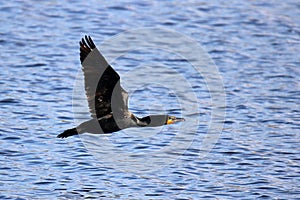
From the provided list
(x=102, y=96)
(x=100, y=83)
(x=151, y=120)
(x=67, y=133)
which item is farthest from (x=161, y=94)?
(x=100, y=83)

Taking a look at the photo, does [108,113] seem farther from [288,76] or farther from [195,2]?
[195,2]

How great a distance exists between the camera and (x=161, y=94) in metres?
15.8

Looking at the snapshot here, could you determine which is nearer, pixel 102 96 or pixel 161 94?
pixel 102 96

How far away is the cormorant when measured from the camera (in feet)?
34.8

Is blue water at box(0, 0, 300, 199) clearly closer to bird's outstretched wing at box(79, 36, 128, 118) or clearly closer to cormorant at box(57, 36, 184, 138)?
cormorant at box(57, 36, 184, 138)

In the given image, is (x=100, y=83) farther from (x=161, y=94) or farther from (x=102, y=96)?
(x=161, y=94)

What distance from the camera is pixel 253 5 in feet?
68.9

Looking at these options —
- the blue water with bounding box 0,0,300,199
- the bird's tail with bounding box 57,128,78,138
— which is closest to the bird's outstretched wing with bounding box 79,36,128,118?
the bird's tail with bounding box 57,128,78,138

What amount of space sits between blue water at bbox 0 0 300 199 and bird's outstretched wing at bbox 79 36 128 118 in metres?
1.22

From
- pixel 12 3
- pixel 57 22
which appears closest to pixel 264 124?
pixel 57 22

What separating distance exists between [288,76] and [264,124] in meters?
2.82

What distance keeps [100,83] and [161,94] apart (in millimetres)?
5044

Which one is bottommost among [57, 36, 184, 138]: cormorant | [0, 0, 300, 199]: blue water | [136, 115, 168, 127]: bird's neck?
[0, 0, 300, 199]: blue water

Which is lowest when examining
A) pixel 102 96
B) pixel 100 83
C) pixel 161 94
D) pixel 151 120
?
pixel 161 94
